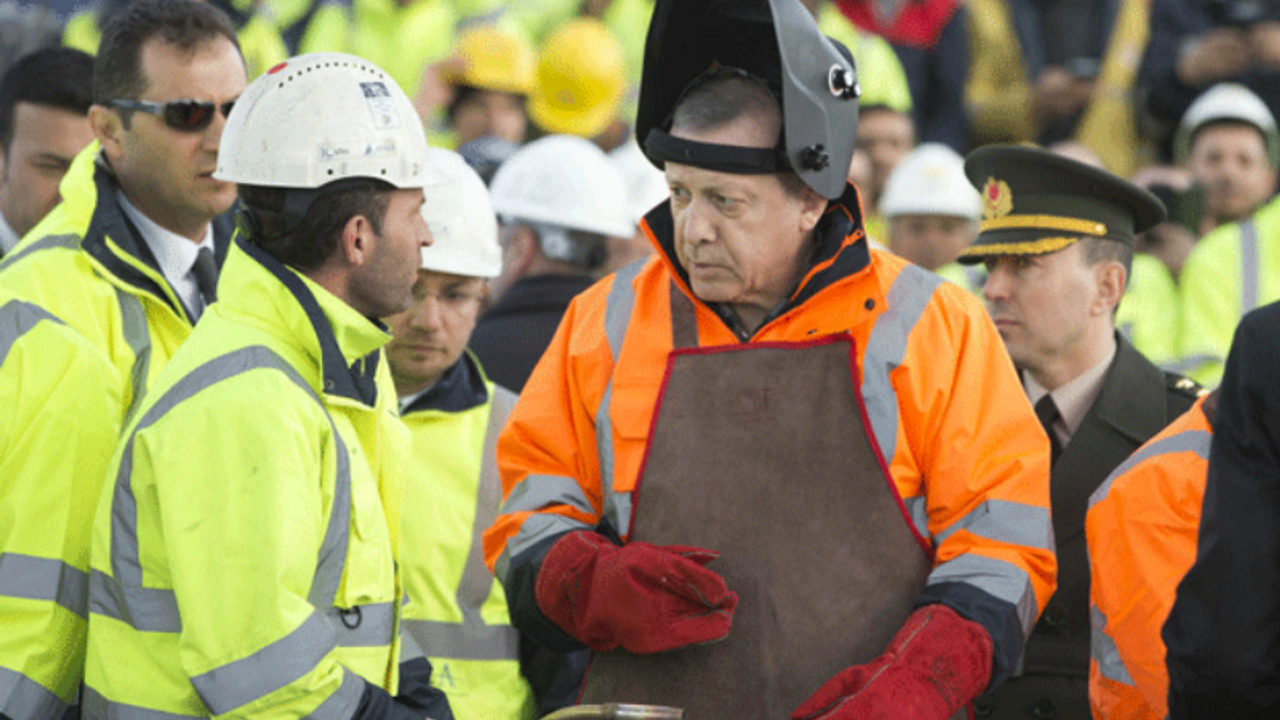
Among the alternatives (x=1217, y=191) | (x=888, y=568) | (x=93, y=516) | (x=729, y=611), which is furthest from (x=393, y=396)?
(x=1217, y=191)

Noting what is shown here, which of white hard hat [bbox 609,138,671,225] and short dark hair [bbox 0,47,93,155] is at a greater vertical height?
short dark hair [bbox 0,47,93,155]

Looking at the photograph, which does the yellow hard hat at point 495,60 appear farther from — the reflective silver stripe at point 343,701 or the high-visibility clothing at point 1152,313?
the reflective silver stripe at point 343,701

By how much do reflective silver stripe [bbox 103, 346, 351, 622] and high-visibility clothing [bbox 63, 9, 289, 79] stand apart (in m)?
6.50

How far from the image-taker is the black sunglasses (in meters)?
3.67

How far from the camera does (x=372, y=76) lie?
10.3ft

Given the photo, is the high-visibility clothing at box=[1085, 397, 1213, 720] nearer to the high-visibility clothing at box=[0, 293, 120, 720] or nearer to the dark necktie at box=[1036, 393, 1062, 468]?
the dark necktie at box=[1036, 393, 1062, 468]

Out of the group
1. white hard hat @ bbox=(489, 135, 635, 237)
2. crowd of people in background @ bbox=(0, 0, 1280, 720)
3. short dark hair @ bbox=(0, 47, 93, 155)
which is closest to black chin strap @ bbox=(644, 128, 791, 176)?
crowd of people in background @ bbox=(0, 0, 1280, 720)

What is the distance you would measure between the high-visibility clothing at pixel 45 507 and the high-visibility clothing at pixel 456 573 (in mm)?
923

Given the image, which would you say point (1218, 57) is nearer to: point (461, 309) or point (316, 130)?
point (461, 309)

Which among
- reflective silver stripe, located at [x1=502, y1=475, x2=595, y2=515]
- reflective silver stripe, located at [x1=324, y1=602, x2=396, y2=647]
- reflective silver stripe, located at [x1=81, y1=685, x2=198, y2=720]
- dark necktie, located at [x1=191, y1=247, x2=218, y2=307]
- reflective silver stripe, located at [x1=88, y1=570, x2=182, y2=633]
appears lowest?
reflective silver stripe, located at [x1=81, y1=685, x2=198, y2=720]

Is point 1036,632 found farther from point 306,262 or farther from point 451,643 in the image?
point 306,262

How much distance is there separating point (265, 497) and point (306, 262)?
1.96ft

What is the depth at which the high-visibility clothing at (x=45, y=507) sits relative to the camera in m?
3.12

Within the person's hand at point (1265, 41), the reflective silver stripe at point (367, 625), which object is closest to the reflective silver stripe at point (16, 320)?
the reflective silver stripe at point (367, 625)
